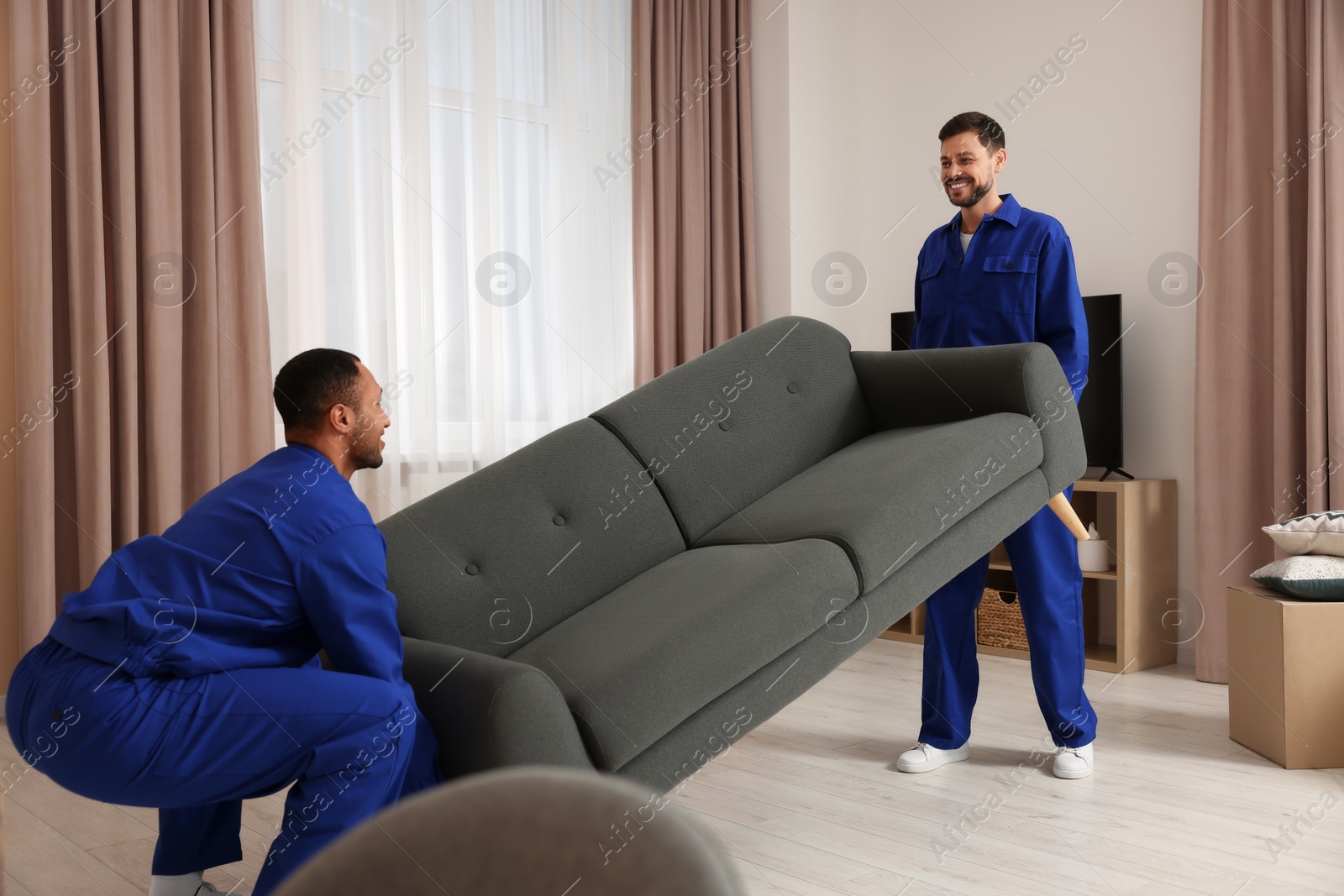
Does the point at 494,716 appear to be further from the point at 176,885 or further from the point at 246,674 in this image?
the point at 176,885

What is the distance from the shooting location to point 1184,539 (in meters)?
3.76

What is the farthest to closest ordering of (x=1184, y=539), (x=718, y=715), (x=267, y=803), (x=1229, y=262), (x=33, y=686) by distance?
(x=1184, y=539) → (x=1229, y=262) → (x=267, y=803) → (x=718, y=715) → (x=33, y=686)

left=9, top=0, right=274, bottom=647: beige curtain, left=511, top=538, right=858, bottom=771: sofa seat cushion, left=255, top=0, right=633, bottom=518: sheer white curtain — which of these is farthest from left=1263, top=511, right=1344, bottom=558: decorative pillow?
left=9, top=0, right=274, bottom=647: beige curtain

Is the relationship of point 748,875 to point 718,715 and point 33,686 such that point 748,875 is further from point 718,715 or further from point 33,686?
point 33,686

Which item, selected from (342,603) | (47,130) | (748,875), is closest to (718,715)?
(748,875)

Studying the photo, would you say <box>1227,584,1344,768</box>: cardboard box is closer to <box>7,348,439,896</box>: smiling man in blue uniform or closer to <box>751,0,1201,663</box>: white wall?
<box>751,0,1201,663</box>: white wall

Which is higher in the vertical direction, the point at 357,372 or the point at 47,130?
the point at 47,130

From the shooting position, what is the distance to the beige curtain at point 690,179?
439 cm

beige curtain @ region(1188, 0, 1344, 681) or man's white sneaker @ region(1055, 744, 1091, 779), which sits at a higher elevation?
beige curtain @ region(1188, 0, 1344, 681)

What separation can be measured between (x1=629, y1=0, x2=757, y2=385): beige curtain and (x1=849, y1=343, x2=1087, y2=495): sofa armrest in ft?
6.39

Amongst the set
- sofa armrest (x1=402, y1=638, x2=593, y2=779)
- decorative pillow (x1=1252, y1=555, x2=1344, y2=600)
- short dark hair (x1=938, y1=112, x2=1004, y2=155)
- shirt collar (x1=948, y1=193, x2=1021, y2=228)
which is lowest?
decorative pillow (x1=1252, y1=555, x2=1344, y2=600)

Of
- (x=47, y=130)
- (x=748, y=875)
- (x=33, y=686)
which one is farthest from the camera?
(x=47, y=130)

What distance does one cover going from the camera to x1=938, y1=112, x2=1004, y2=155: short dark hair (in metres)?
2.63

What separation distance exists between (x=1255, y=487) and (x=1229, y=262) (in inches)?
27.8
